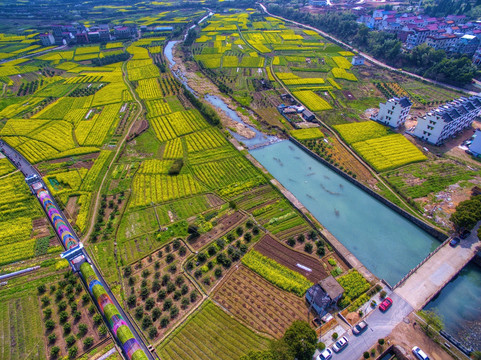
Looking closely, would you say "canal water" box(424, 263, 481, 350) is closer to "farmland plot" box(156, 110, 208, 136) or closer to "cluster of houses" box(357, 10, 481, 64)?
"farmland plot" box(156, 110, 208, 136)

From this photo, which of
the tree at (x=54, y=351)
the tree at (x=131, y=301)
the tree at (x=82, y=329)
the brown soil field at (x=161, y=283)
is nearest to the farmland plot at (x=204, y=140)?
the brown soil field at (x=161, y=283)

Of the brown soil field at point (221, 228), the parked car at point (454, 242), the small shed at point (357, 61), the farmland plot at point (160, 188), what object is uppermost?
the small shed at point (357, 61)

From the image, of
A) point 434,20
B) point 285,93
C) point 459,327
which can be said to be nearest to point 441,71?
point 285,93

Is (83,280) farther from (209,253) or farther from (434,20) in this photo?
(434,20)

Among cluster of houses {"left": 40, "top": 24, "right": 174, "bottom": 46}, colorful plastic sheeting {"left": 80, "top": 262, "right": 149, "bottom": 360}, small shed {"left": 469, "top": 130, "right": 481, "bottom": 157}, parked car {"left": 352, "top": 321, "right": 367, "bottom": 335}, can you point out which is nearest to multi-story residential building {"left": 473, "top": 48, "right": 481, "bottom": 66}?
small shed {"left": 469, "top": 130, "right": 481, "bottom": 157}

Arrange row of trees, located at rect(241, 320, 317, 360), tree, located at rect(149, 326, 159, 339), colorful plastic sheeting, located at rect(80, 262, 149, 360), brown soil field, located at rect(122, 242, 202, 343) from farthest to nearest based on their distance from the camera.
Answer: brown soil field, located at rect(122, 242, 202, 343)
tree, located at rect(149, 326, 159, 339)
colorful plastic sheeting, located at rect(80, 262, 149, 360)
row of trees, located at rect(241, 320, 317, 360)

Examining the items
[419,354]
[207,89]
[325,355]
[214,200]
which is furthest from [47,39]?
[419,354]

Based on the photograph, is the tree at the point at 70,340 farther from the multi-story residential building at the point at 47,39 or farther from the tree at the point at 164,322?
the multi-story residential building at the point at 47,39
